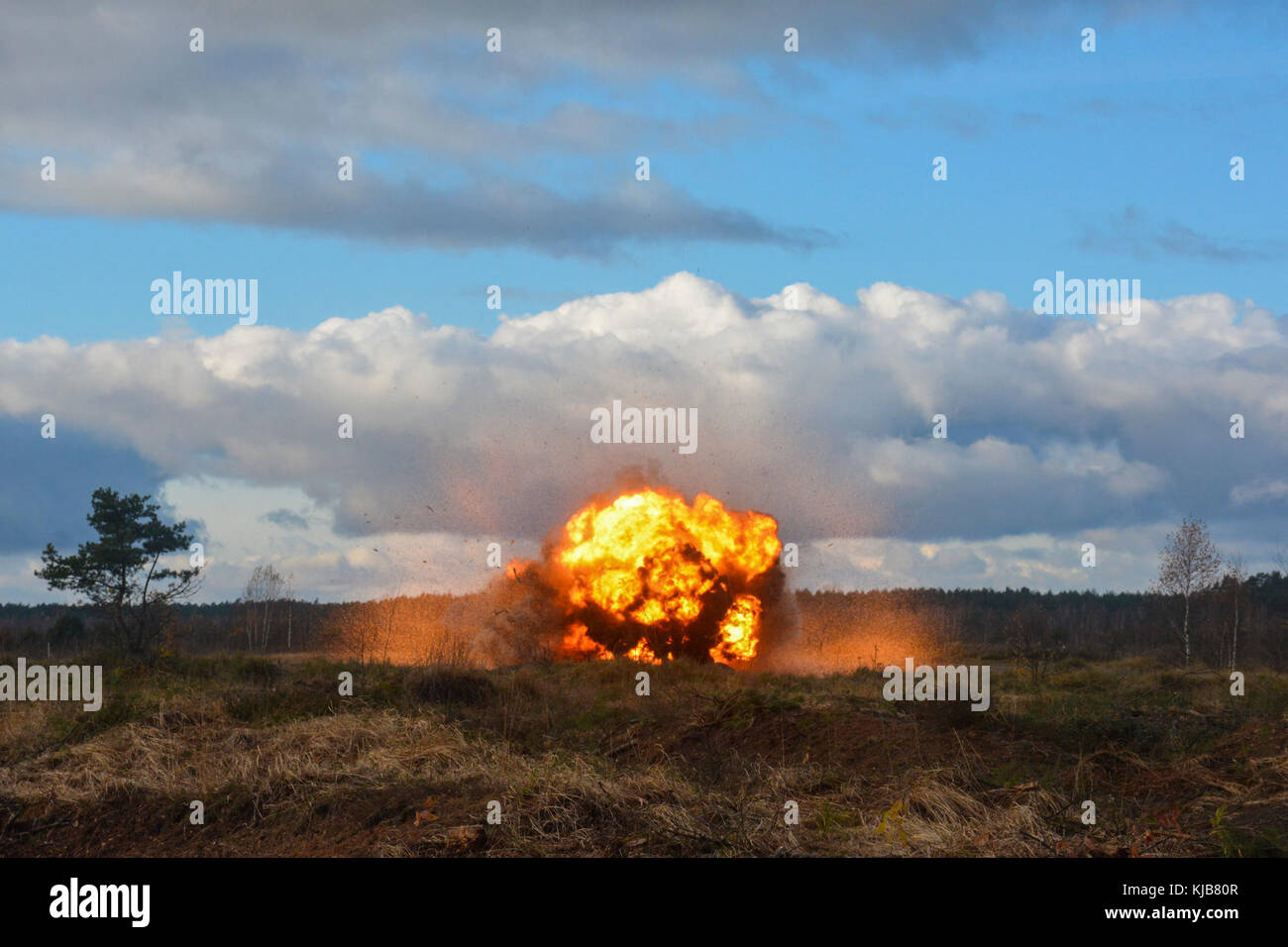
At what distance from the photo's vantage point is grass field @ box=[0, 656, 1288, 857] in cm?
1380

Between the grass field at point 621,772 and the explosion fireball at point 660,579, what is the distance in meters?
14.9

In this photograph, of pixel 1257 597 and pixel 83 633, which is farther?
pixel 1257 597

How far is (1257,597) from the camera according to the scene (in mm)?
89188

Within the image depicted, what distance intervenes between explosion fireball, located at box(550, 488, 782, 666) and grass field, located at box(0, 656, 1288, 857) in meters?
A: 14.9

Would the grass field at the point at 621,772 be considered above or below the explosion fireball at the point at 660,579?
below

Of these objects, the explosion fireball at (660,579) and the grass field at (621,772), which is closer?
the grass field at (621,772)

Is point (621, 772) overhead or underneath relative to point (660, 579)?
underneath

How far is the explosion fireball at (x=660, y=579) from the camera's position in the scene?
4406 cm

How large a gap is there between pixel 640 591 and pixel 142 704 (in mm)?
22617

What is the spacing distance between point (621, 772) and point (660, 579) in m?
25.1

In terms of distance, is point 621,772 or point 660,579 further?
point 660,579

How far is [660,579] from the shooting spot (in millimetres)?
43781

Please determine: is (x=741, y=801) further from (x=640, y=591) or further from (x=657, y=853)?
(x=640, y=591)
